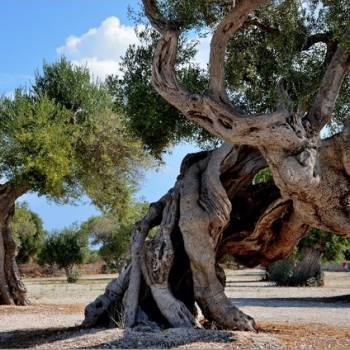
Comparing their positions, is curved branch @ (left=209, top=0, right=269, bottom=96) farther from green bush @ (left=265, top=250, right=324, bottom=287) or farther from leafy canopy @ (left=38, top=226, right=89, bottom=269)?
leafy canopy @ (left=38, top=226, right=89, bottom=269)

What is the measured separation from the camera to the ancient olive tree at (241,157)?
35.4ft

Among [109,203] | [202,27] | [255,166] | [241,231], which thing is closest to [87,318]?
[241,231]

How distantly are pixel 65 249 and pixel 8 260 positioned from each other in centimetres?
3462

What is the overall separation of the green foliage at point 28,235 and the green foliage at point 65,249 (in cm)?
425

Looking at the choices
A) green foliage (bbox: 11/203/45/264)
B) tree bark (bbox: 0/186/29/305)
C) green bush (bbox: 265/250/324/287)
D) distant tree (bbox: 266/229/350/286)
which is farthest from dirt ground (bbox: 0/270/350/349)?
green foliage (bbox: 11/203/45/264)

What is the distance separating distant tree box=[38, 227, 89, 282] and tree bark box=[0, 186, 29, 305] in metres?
34.1

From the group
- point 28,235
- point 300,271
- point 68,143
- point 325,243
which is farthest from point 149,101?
point 28,235

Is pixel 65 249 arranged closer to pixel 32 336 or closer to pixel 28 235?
pixel 28 235

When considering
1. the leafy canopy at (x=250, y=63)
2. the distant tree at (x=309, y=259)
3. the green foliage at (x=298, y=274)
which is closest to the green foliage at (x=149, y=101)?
the leafy canopy at (x=250, y=63)

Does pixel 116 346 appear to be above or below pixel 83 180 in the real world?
below

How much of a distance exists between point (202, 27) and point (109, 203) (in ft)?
40.8

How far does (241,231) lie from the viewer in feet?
45.1

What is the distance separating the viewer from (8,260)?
2244cm

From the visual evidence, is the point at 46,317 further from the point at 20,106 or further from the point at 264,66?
the point at 264,66
